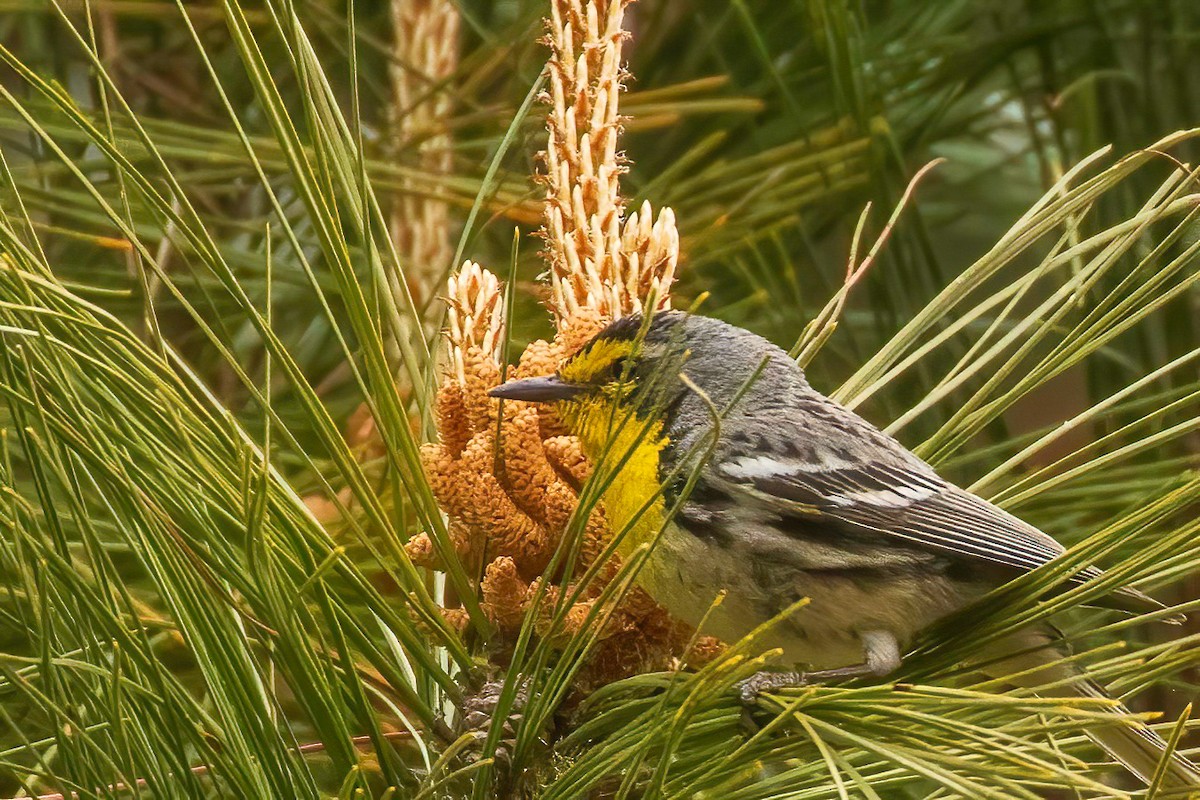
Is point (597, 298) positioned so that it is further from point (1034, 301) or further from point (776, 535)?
point (1034, 301)

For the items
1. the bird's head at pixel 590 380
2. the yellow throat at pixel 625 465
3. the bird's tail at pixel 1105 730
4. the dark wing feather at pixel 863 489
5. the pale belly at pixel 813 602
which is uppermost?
the bird's head at pixel 590 380

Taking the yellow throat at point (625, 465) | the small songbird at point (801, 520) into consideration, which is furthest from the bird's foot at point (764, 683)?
the yellow throat at point (625, 465)

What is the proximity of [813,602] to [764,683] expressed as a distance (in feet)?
1.04

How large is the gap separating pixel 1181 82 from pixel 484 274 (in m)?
2.05

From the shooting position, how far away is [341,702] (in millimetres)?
1237

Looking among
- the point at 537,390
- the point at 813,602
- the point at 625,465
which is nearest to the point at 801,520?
the point at 813,602

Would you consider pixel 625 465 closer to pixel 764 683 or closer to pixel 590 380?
pixel 590 380

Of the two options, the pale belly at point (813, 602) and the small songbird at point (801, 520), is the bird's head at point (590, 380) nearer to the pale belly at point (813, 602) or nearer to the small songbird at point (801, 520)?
the small songbird at point (801, 520)

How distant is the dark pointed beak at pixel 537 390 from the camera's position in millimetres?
1390

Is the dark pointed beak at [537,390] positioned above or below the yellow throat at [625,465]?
above

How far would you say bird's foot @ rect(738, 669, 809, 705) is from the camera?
52.7 inches

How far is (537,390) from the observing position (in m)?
1.43

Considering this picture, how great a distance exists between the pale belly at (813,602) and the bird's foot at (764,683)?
9 cm

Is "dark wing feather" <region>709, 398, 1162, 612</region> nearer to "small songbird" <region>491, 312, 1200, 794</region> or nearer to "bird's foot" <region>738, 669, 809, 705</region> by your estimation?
"small songbird" <region>491, 312, 1200, 794</region>
